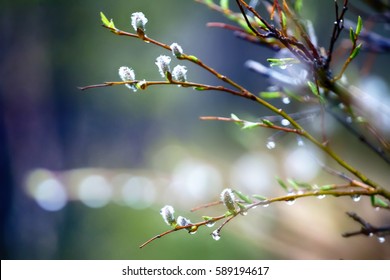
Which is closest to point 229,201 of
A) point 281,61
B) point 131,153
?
point 281,61

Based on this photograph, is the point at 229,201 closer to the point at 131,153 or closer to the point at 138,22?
the point at 138,22

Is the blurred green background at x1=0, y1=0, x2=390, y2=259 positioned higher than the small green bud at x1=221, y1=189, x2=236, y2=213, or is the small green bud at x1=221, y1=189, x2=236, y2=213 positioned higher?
the blurred green background at x1=0, y1=0, x2=390, y2=259

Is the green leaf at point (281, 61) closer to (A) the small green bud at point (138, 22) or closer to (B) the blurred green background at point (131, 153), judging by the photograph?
(A) the small green bud at point (138, 22)

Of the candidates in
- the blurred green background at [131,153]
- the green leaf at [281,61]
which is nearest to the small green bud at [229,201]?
the green leaf at [281,61]

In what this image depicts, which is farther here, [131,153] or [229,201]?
[131,153]

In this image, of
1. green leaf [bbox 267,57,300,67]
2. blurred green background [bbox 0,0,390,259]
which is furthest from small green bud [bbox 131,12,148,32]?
blurred green background [bbox 0,0,390,259]

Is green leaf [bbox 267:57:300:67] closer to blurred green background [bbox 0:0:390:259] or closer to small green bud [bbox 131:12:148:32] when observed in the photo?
small green bud [bbox 131:12:148:32]

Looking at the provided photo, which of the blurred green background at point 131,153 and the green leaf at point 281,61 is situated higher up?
the blurred green background at point 131,153
